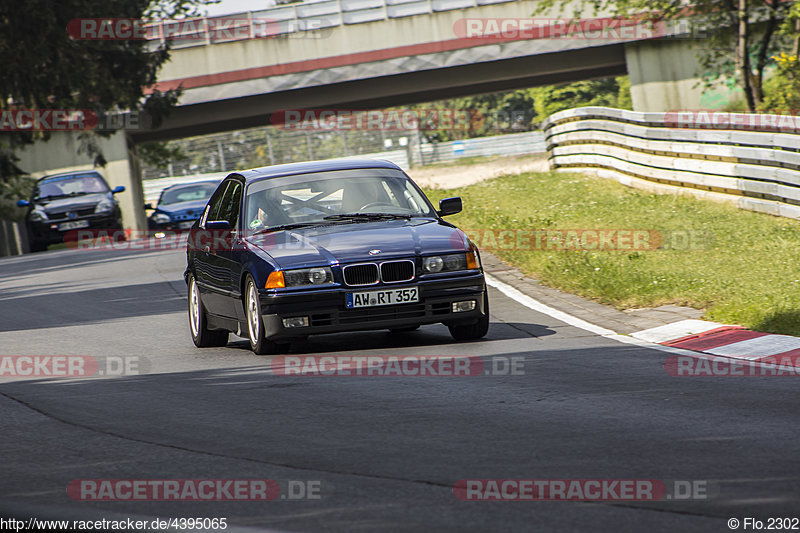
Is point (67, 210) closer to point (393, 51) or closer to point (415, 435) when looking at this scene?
point (393, 51)

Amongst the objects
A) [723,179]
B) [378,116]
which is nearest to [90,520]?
[723,179]

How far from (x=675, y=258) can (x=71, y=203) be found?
A: 18668 millimetres

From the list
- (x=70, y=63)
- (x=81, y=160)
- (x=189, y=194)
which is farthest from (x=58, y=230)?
(x=81, y=160)

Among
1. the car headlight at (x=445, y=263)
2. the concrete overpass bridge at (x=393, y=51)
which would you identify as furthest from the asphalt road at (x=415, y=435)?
the concrete overpass bridge at (x=393, y=51)

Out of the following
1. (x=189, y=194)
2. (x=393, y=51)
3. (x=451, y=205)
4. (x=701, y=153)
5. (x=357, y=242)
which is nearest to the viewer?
(x=357, y=242)

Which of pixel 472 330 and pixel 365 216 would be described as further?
pixel 365 216

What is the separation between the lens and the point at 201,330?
10891 mm

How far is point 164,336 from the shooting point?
38.8 ft

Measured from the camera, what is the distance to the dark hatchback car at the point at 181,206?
31.8m

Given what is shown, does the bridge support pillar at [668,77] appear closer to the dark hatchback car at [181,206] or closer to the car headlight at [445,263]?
the dark hatchback car at [181,206]

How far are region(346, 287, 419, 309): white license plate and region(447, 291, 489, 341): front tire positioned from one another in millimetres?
756

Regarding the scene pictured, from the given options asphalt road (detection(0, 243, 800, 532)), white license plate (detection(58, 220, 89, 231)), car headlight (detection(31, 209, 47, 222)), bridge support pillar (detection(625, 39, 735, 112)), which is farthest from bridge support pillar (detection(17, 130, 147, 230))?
asphalt road (detection(0, 243, 800, 532))

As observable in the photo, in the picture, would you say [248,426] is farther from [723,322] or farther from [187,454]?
[723,322]

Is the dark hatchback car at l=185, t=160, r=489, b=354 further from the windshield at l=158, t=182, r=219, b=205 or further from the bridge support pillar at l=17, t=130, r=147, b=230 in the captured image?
the bridge support pillar at l=17, t=130, r=147, b=230
